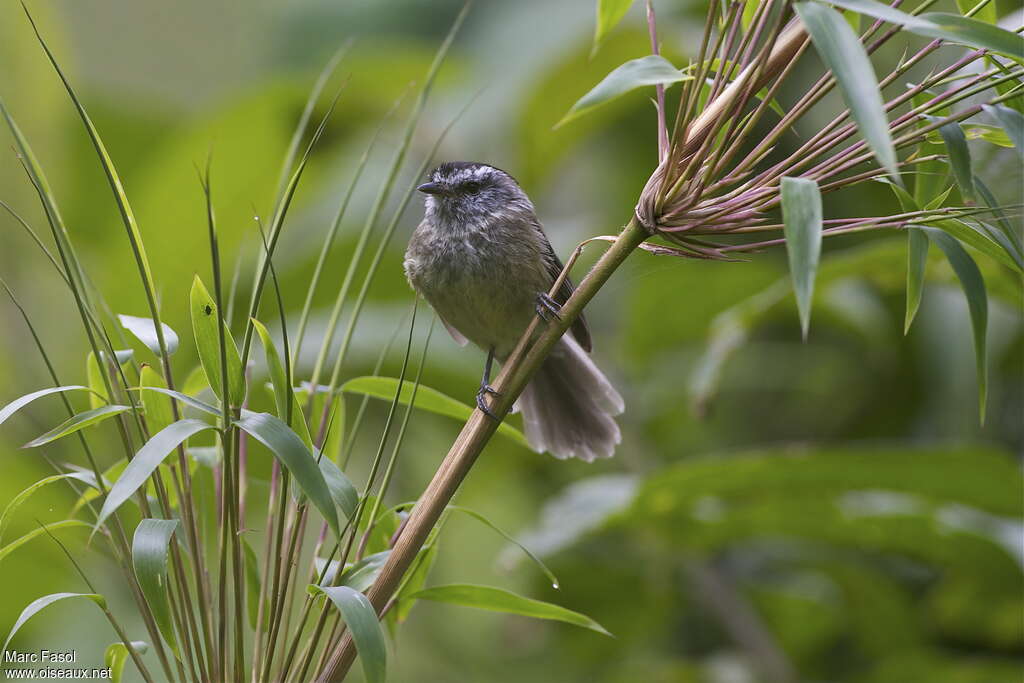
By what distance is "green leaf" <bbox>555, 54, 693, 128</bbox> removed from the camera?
83cm

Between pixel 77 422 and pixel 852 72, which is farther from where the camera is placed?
pixel 77 422

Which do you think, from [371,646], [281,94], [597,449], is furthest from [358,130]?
[371,646]

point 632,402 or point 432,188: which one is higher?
point 432,188

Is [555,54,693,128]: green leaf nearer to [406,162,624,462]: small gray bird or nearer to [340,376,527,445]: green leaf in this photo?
[340,376,527,445]: green leaf

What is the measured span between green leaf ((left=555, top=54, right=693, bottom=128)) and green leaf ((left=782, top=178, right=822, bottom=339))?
0.47 feet

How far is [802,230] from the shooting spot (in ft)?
2.55

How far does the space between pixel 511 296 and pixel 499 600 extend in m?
0.99

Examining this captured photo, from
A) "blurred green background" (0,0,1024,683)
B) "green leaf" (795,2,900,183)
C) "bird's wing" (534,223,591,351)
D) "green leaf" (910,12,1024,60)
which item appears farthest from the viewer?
"blurred green background" (0,0,1024,683)

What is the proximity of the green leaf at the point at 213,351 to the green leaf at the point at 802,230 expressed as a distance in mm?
494

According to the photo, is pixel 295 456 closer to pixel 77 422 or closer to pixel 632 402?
pixel 77 422

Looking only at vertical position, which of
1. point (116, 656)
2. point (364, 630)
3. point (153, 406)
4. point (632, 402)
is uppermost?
point (153, 406)

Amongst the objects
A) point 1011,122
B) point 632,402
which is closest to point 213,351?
point 1011,122

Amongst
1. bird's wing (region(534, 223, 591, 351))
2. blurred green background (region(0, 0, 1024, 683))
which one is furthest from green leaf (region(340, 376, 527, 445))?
blurred green background (region(0, 0, 1024, 683))

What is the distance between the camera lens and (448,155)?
3.49 m
